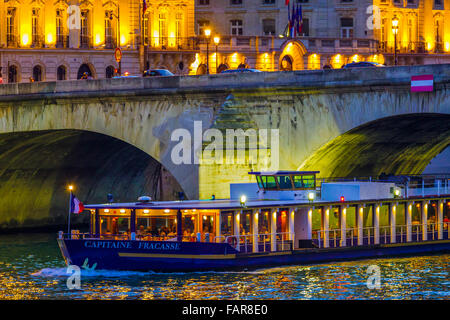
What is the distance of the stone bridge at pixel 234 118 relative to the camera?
54.0 meters

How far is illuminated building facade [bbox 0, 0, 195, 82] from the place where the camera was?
8350cm

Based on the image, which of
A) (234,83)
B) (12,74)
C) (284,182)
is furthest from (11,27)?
(284,182)

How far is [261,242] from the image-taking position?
1988 inches

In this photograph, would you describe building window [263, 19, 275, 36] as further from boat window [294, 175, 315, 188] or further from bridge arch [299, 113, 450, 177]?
boat window [294, 175, 315, 188]

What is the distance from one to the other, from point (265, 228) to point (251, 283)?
5243 mm

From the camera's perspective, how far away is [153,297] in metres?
43.7

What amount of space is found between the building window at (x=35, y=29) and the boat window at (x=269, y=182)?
114 feet

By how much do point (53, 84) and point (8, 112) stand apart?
2.81m

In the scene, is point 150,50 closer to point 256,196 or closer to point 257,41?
point 257,41

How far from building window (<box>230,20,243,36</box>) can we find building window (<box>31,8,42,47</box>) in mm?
16298

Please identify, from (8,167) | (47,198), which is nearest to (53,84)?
(8,167)

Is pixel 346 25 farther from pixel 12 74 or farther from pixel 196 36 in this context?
pixel 12 74

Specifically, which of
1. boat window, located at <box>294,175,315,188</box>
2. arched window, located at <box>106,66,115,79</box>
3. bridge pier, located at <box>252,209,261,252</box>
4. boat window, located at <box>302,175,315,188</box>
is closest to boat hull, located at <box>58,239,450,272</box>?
bridge pier, located at <box>252,209,261,252</box>

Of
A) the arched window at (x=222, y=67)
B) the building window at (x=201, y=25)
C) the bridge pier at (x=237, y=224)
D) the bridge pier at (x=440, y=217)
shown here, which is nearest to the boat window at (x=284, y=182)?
the bridge pier at (x=237, y=224)
